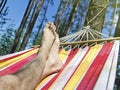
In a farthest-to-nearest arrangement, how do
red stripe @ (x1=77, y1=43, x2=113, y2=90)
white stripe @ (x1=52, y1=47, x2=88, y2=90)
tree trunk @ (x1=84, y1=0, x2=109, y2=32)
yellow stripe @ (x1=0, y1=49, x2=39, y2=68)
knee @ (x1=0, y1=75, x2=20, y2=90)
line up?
1. tree trunk @ (x1=84, y1=0, x2=109, y2=32)
2. yellow stripe @ (x1=0, y1=49, x2=39, y2=68)
3. white stripe @ (x1=52, y1=47, x2=88, y2=90)
4. red stripe @ (x1=77, y1=43, x2=113, y2=90)
5. knee @ (x1=0, y1=75, x2=20, y2=90)

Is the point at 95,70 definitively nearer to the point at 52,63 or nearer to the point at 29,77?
the point at 52,63

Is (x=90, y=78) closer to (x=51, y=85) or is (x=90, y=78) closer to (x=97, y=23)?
(x=51, y=85)

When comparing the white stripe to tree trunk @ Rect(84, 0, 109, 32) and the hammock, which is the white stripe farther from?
tree trunk @ Rect(84, 0, 109, 32)

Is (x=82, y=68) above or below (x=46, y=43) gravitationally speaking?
below

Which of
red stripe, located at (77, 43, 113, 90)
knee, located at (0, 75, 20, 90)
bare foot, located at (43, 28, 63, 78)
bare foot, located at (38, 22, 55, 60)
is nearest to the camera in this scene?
knee, located at (0, 75, 20, 90)

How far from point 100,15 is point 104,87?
2.80 metres

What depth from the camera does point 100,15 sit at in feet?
14.9

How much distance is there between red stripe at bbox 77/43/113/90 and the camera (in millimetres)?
2014

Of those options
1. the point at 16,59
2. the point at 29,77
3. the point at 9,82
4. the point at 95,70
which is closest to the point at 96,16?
the point at 16,59

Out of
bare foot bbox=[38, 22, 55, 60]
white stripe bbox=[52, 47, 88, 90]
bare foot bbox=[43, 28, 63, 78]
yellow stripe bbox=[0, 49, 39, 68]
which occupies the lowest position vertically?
white stripe bbox=[52, 47, 88, 90]

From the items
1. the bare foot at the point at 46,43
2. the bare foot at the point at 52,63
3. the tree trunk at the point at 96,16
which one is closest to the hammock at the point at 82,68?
the bare foot at the point at 52,63

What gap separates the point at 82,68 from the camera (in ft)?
7.85

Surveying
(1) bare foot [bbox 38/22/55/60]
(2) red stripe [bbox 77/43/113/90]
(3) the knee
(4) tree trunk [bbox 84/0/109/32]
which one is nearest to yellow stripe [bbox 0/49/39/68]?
(1) bare foot [bbox 38/22/55/60]

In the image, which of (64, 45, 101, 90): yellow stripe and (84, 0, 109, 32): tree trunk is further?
(84, 0, 109, 32): tree trunk
